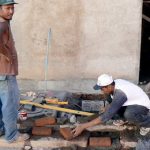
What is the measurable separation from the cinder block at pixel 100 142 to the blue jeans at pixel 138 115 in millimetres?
394

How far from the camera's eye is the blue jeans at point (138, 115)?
6.20m

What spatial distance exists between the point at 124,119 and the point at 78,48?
6.04ft

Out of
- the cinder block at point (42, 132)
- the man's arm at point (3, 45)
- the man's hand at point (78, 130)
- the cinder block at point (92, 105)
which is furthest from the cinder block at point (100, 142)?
the man's arm at point (3, 45)

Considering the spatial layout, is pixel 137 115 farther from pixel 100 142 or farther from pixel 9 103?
pixel 9 103

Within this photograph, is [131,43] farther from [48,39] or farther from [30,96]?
[30,96]

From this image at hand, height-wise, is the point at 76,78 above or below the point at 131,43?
below

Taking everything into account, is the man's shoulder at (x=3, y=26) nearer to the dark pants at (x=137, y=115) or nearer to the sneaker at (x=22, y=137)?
the sneaker at (x=22, y=137)

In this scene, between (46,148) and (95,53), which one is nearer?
(46,148)

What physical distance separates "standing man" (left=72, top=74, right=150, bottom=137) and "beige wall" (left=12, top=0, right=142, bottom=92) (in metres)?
1.73

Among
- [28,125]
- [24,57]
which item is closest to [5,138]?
[28,125]

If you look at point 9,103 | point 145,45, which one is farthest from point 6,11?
point 145,45

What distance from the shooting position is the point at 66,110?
6762mm

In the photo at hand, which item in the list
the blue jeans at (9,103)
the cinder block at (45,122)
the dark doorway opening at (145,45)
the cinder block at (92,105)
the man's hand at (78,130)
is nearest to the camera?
the blue jeans at (9,103)

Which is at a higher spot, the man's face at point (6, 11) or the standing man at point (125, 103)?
the man's face at point (6, 11)
